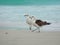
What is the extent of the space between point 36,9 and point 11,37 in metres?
0.41

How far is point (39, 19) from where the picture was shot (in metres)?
1.95

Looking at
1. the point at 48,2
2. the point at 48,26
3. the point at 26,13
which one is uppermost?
the point at 48,2

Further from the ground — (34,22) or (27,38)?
(34,22)

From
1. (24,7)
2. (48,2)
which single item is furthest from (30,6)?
(48,2)

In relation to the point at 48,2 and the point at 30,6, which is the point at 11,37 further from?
the point at 48,2

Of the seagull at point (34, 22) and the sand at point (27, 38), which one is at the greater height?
the seagull at point (34, 22)

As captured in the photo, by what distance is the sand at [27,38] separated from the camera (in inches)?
75.3

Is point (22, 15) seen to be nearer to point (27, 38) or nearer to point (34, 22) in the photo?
point (34, 22)

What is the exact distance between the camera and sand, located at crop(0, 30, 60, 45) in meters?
1.91

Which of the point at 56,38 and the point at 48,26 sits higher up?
the point at 48,26

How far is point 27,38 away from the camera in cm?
194

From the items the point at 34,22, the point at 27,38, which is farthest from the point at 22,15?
the point at 27,38

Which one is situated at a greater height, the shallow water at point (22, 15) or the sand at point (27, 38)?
the shallow water at point (22, 15)

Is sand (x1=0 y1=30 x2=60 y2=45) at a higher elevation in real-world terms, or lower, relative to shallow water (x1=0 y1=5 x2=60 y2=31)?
lower
